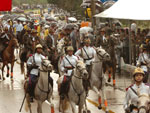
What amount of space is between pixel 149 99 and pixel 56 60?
12796 mm

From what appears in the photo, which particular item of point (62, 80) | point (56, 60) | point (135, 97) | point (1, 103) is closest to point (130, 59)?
point (56, 60)

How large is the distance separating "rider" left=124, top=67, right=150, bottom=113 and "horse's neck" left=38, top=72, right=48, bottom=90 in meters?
4.89

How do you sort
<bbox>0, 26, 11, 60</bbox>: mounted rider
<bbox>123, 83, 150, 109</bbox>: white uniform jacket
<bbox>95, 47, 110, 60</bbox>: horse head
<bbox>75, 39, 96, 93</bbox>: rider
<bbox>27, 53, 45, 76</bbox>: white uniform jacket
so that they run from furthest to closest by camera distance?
1. <bbox>0, 26, 11, 60</bbox>: mounted rider
2. <bbox>75, 39, 96, 93</bbox>: rider
3. <bbox>95, 47, 110, 60</bbox>: horse head
4. <bbox>27, 53, 45, 76</bbox>: white uniform jacket
5. <bbox>123, 83, 150, 109</bbox>: white uniform jacket

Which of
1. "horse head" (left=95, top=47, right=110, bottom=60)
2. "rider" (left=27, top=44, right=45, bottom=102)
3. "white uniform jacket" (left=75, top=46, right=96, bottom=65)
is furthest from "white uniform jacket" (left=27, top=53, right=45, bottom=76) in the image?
"white uniform jacket" (left=75, top=46, right=96, bottom=65)

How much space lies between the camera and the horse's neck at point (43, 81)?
16.3m

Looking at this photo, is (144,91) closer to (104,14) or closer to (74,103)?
(74,103)

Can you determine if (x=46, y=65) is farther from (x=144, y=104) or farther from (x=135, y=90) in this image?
(x=144, y=104)

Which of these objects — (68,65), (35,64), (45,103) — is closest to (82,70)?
(68,65)

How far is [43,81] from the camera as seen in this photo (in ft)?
53.8

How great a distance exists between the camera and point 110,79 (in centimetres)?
2411

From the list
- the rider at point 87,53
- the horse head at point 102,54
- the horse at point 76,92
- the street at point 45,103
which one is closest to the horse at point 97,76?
the horse head at point 102,54

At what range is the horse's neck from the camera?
16312mm

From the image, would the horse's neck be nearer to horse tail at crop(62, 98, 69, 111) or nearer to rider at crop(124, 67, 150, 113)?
horse tail at crop(62, 98, 69, 111)

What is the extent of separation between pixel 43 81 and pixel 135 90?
522 cm
